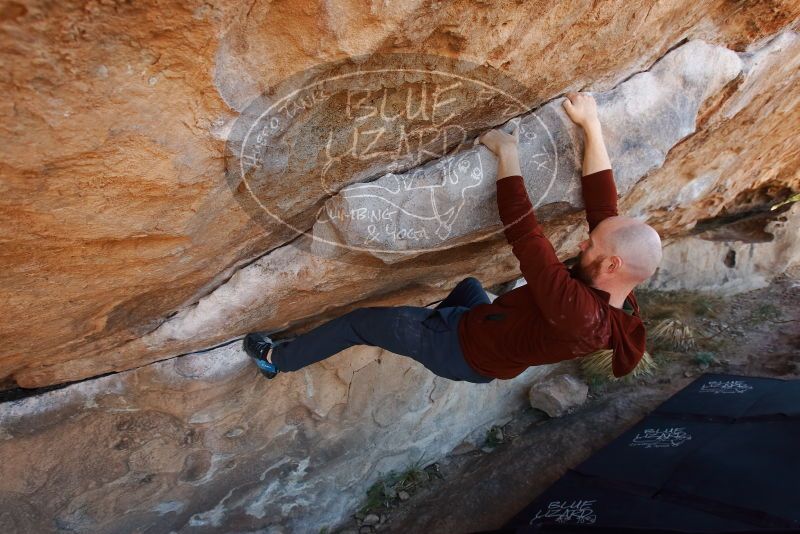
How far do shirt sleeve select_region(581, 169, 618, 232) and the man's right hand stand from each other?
193 millimetres

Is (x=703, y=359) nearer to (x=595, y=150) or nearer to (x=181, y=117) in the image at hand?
(x=595, y=150)

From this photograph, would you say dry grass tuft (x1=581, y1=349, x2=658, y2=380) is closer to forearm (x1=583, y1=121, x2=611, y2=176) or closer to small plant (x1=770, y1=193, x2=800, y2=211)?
small plant (x1=770, y1=193, x2=800, y2=211)

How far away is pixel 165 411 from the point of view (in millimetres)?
2533

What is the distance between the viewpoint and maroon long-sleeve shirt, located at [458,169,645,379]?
1611mm

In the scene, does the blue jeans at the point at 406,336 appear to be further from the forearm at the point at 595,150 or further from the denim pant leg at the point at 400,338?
the forearm at the point at 595,150

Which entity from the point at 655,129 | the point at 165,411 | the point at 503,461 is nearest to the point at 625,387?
the point at 503,461

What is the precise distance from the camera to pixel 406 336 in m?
2.14

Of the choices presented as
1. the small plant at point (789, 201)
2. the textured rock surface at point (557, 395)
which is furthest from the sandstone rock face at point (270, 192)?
the small plant at point (789, 201)

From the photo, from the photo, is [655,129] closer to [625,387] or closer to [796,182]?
[625,387]

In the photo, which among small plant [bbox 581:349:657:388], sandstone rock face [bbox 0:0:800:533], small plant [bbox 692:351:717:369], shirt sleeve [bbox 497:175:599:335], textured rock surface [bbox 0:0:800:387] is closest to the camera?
textured rock surface [bbox 0:0:800:387]

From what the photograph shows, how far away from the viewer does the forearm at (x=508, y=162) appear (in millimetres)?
1770

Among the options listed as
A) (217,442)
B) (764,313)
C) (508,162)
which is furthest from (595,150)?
(764,313)

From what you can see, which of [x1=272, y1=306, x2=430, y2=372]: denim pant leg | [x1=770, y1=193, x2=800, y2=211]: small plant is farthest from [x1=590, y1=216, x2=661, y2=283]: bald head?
[x1=770, y1=193, x2=800, y2=211]: small plant

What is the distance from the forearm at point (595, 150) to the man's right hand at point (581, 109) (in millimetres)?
18
